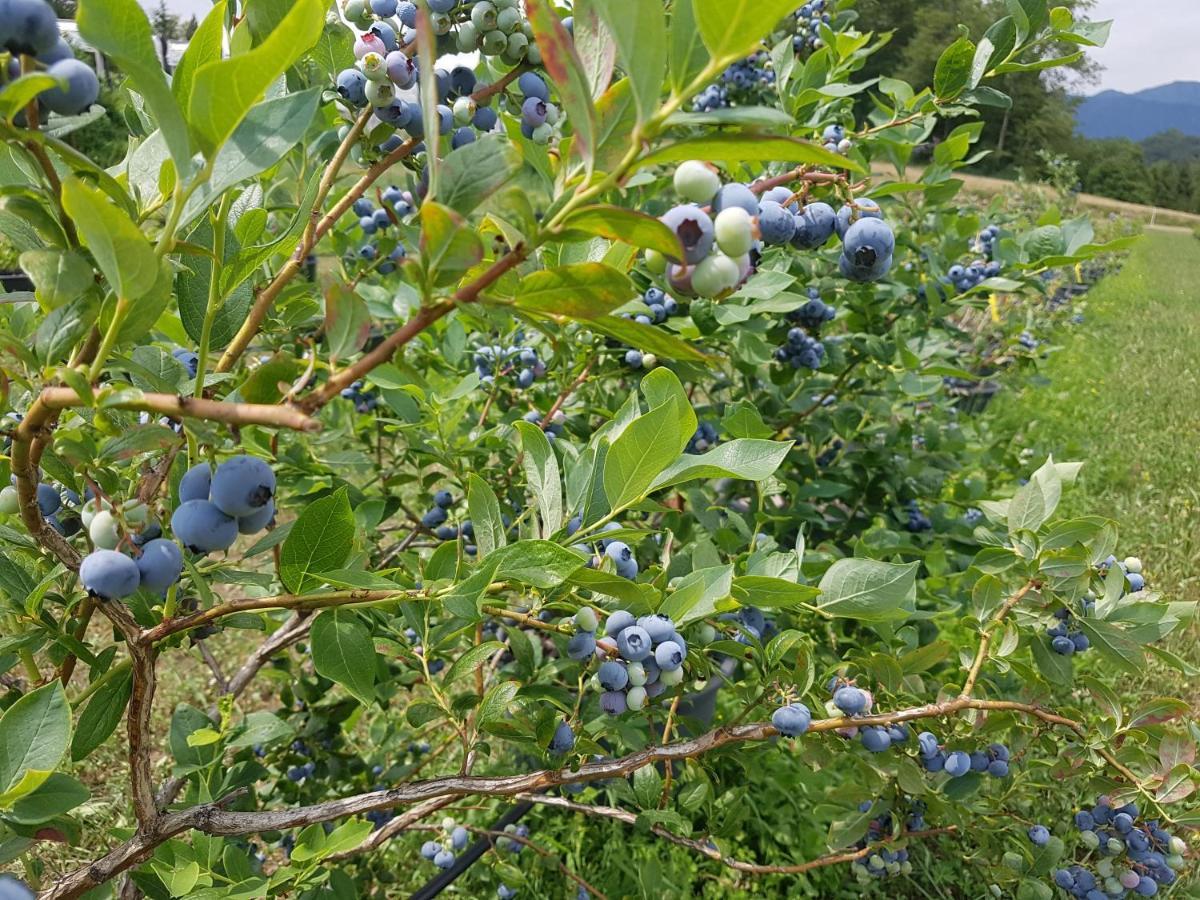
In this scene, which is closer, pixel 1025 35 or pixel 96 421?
pixel 96 421

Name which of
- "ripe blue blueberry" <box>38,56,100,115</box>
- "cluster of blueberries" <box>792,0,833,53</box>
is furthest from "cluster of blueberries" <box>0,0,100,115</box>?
"cluster of blueberries" <box>792,0,833,53</box>

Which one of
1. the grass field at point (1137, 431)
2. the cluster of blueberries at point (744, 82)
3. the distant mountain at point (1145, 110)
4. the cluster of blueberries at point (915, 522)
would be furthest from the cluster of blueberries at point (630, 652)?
the distant mountain at point (1145, 110)

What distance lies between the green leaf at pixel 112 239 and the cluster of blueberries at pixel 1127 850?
1357mm

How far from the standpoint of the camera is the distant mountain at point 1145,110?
10081 cm

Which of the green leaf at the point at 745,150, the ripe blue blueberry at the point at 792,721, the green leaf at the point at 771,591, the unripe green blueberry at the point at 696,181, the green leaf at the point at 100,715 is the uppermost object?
the green leaf at the point at 745,150

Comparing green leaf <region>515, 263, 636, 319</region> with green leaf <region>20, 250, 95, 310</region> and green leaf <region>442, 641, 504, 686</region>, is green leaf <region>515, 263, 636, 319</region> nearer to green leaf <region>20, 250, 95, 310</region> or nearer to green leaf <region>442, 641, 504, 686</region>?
green leaf <region>20, 250, 95, 310</region>

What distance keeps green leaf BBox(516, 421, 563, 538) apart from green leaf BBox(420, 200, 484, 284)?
37 centimetres

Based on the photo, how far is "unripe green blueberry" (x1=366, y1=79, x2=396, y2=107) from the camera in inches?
26.9

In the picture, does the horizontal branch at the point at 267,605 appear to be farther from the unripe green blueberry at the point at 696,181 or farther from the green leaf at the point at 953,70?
the green leaf at the point at 953,70

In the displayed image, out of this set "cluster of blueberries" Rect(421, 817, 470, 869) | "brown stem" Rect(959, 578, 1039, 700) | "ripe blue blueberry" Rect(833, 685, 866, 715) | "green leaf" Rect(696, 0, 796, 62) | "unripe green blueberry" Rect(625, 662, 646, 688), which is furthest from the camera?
"cluster of blueberries" Rect(421, 817, 470, 869)

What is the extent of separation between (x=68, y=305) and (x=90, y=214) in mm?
176

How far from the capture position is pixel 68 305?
0.54m

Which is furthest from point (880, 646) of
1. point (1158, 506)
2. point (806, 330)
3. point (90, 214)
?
point (1158, 506)

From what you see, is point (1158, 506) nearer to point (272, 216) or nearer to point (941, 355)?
point (941, 355)
